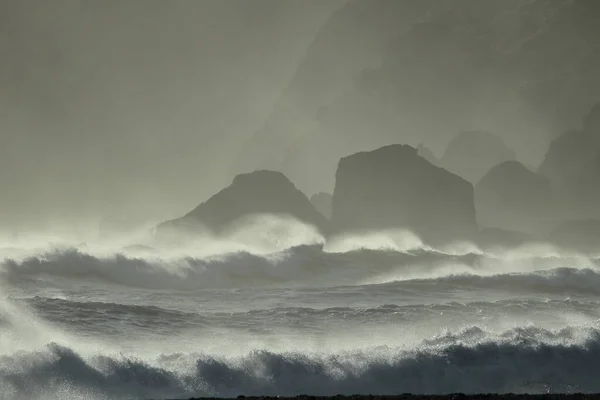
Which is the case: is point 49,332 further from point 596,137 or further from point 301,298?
point 596,137

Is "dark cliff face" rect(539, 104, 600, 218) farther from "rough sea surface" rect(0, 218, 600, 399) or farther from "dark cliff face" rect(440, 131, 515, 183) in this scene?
"rough sea surface" rect(0, 218, 600, 399)

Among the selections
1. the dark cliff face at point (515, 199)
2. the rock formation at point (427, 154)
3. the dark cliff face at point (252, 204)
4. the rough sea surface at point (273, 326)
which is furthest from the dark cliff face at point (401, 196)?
the rock formation at point (427, 154)

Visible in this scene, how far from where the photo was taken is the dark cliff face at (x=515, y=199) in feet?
184

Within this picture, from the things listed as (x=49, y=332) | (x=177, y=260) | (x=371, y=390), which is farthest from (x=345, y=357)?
(x=177, y=260)

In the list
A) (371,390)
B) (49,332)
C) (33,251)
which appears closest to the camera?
(371,390)

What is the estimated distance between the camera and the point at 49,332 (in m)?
13.6

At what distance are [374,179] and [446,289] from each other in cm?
1706

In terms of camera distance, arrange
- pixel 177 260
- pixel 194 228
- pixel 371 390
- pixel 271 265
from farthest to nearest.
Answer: pixel 194 228 → pixel 271 265 → pixel 177 260 → pixel 371 390

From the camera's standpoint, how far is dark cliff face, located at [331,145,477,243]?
40.7 m

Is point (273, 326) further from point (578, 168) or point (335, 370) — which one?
point (578, 168)

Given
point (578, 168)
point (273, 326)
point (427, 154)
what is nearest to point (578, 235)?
point (578, 168)

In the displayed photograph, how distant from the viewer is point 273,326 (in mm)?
16266

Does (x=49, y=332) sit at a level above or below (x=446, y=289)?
below

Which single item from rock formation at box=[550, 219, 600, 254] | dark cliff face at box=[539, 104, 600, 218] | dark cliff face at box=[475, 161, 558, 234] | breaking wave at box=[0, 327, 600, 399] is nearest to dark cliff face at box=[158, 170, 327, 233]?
rock formation at box=[550, 219, 600, 254]
